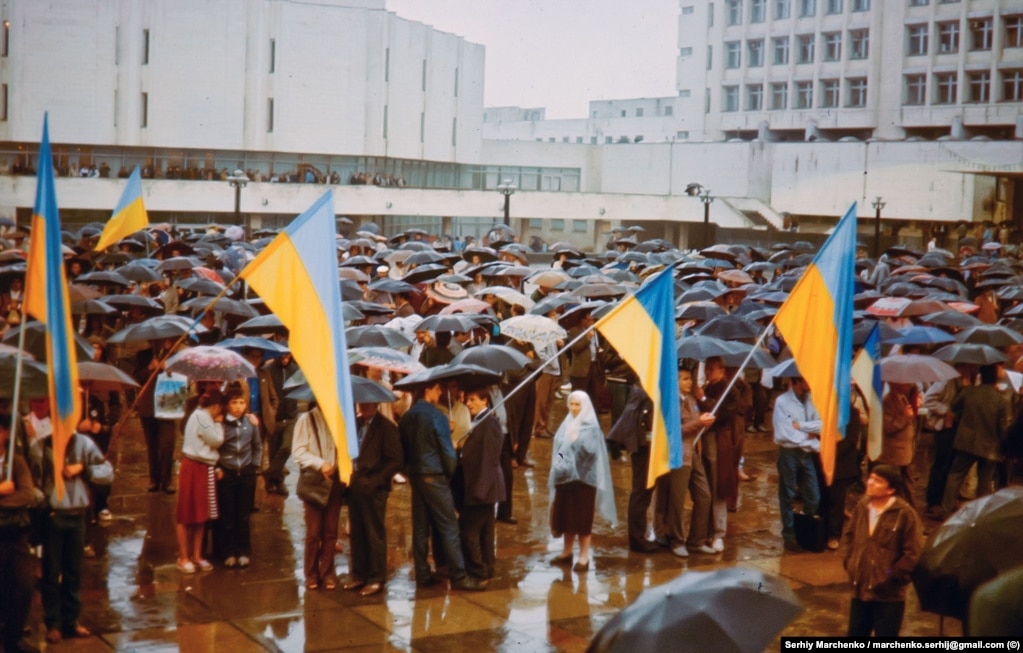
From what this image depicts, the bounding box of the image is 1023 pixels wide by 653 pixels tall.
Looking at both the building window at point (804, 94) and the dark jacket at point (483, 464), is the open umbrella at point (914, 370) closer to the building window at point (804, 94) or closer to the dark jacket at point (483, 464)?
the dark jacket at point (483, 464)

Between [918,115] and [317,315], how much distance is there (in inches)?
2297

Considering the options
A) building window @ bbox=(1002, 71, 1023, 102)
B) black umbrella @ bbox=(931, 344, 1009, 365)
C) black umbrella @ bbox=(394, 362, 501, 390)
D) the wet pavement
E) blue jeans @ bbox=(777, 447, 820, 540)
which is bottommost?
the wet pavement

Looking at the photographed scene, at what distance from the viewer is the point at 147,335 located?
39.6 feet

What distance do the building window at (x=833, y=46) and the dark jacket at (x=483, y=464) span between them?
59201mm

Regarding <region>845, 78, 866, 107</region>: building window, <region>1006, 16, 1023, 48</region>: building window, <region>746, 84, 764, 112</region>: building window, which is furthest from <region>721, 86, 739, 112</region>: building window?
<region>1006, 16, 1023, 48</region>: building window

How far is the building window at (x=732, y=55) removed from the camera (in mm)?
70562

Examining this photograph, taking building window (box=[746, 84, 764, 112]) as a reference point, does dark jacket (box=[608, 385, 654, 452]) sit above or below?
below

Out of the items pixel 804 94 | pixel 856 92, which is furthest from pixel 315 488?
pixel 804 94

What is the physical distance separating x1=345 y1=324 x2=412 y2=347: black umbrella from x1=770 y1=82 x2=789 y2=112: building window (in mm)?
58377

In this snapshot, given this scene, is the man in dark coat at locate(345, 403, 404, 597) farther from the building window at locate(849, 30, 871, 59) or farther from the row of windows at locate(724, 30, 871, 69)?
the building window at locate(849, 30, 871, 59)

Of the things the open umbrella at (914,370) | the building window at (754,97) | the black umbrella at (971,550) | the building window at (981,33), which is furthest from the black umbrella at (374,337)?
the building window at (754,97)

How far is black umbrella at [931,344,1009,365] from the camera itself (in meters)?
12.2

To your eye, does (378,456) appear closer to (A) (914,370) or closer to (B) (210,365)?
(B) (210,365)

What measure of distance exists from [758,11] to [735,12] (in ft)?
5.64
